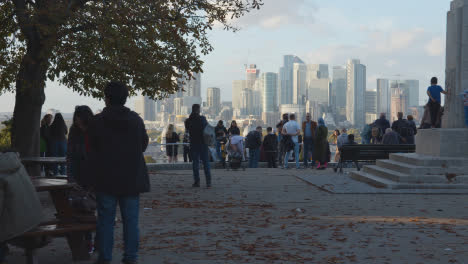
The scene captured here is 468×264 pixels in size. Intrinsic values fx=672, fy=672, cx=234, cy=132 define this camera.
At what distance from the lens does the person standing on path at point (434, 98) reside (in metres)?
16.1

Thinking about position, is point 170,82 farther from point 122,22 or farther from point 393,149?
point 393,149

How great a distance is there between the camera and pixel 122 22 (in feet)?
42.3

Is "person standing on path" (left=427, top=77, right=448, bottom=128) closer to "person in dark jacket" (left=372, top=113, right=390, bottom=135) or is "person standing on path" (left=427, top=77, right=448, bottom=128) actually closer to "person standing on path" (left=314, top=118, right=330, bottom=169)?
"person standing on path" (left=314, top=118, right=330, bottom=169)

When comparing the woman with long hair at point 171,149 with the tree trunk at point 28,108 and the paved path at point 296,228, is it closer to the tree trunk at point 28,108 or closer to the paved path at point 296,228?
the tree trunk at point 28,108

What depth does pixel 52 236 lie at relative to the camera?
592 centimetres

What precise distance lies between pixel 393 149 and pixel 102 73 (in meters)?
8.58

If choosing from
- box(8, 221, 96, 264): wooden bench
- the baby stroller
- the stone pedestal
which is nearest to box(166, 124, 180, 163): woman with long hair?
the baby stroller

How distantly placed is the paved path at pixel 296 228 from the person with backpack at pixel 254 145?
909 centimetres

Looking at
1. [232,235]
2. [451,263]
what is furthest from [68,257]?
[451,263]

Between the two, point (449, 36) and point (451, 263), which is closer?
point (451, 263)

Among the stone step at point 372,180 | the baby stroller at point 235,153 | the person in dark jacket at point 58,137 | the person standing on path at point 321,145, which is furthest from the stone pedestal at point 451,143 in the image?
the person in dark jacket at point 58,137

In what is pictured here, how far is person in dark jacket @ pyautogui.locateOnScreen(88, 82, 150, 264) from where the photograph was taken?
19.0ft

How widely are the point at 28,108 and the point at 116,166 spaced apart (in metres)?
8.21

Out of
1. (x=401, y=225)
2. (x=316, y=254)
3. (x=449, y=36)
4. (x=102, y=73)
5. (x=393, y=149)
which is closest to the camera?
(x=316, y=254)
